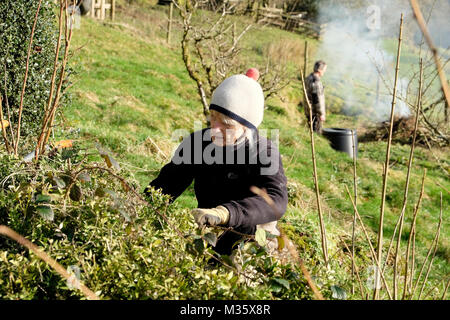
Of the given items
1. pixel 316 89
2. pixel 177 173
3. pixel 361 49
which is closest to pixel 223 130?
pixel 177 173

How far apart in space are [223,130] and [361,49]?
17618 mm

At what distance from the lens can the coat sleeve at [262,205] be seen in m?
1.97

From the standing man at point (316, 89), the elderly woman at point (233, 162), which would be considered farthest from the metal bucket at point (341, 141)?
the elderly woman at point (233, 162)

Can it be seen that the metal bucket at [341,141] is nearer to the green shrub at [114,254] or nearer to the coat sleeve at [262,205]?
the coat sleeve at [262,205]

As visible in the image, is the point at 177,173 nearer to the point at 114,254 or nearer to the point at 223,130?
the point at 223,130

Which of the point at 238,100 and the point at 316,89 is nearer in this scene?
the point at 238,100

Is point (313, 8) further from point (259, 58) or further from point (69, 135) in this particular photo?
point (69, 135)

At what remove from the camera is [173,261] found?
4.63 ft

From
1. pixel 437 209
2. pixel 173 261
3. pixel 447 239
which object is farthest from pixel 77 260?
pixel 437 209

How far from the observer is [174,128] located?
28.8 ft

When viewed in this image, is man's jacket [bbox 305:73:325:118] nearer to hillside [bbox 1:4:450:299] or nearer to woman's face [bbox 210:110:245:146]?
hillside [bbox 1:4:450:299]

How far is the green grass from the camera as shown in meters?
6.20

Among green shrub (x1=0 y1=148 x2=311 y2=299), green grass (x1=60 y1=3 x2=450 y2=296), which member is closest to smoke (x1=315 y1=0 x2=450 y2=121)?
green grass (x1=60 y1=3 x2=450 y2=296)
